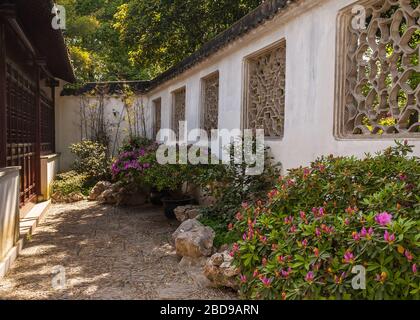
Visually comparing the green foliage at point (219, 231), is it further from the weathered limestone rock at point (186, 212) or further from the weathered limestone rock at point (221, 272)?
the weathered limestone rock at point (186, 212)

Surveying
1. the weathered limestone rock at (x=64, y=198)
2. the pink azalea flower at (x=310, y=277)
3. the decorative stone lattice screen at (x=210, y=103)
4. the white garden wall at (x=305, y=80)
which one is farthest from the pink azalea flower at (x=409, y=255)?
the weathered limestone rock at (x=64, y=198)

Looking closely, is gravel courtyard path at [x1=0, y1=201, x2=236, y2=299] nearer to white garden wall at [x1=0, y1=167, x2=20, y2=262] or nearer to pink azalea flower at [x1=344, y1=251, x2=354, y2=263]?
white garden wall at [x1=0, y1=167, x2=20, y2=262]

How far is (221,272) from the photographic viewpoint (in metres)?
4.04

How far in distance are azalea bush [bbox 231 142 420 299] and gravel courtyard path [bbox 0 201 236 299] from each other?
56.9 inches

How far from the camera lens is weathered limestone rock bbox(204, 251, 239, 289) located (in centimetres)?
397

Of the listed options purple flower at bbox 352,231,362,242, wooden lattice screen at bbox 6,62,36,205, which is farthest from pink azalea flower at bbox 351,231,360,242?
A: wooden lattice screen at bbox 6,62,36,205

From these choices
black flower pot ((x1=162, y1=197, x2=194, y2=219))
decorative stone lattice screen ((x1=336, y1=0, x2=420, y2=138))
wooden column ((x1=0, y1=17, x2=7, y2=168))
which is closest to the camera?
decorative stone lattice screen ((x1=336, y1=0, x2=420, y2=138))

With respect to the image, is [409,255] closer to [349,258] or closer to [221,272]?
[349,258]

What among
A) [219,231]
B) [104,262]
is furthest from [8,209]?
[219,231]

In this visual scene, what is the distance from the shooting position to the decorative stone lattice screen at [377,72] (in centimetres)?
348

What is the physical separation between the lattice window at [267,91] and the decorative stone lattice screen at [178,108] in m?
3.91

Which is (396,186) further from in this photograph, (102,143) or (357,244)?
(102,143)

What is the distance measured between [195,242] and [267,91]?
7.86ft

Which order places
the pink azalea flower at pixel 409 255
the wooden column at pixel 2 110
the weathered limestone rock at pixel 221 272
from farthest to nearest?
the wooden column at pixel 2 110 < the weathered limestone rock at pixel 221 272 < the pink azalea flower at pixel 409 255
